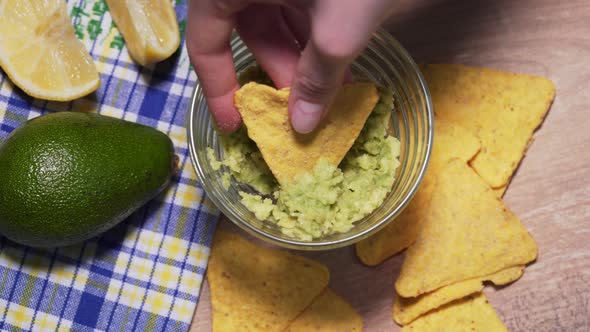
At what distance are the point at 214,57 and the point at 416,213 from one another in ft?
2.08

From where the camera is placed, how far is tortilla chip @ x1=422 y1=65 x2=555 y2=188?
1554mm

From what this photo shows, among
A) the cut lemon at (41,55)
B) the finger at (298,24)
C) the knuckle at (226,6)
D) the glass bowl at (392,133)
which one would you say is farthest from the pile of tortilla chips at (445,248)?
the knuckle at (226,6)

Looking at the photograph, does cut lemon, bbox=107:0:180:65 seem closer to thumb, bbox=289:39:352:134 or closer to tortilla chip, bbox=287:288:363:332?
thumb, bbox=289:39:352:134

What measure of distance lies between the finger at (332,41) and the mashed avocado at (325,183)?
23 centimetres

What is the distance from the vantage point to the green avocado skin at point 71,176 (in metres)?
1.36

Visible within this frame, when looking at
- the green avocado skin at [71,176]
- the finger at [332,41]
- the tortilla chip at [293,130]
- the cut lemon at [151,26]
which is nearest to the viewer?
the finger at [332,41]

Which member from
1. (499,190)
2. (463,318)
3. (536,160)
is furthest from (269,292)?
(536,160)

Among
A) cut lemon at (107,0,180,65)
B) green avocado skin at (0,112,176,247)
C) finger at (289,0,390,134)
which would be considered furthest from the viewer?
cut lemon at (107,0,180,65)

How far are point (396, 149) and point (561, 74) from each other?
54 centimetres

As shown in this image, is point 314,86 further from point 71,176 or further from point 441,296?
A: point 441,296

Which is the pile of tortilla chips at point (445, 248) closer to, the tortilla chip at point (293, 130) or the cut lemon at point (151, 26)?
the tortilla chip at point (293, 130)

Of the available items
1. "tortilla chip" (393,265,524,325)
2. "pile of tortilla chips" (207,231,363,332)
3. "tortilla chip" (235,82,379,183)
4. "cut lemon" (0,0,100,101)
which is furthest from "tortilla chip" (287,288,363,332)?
"cut lemon" (0,0,100,101)

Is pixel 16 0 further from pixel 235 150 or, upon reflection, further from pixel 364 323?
pixel 364 323

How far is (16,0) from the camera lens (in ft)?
5.02
